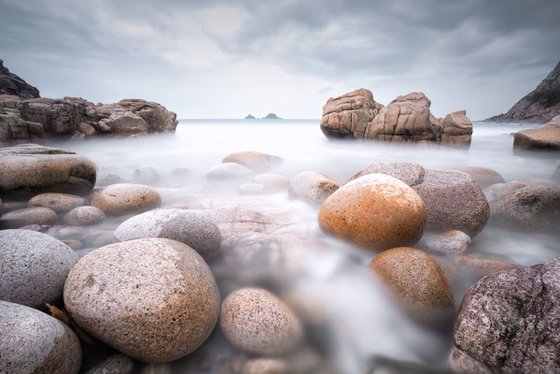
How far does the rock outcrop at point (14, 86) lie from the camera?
70.9 feet

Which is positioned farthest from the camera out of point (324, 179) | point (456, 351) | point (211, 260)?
point (324, 179)

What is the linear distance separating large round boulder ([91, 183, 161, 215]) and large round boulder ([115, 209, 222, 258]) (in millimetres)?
1885

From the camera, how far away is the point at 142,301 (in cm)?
208

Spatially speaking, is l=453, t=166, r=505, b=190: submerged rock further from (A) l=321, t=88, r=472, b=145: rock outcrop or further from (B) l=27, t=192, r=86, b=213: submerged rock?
(B) l=27, t=192, r=86, b=213: submerged rock

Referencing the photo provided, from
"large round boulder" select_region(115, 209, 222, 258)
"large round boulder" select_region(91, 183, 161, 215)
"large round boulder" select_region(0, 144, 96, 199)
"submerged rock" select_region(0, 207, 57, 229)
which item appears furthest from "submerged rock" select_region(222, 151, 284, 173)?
"large round boulder" select_region(115, 209, 222, 258)

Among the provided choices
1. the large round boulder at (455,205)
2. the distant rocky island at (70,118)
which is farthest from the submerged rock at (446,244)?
the distant rocky island at (70,118)

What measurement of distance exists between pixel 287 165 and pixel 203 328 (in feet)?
33.0

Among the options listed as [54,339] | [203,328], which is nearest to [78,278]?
[54,339]

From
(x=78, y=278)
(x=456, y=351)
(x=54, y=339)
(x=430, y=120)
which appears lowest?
(x=456, y=351)

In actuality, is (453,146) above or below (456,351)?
above

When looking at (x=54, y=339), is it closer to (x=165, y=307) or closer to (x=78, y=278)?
(x=78, y=278)

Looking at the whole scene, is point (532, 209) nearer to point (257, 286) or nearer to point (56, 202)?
point (257, 286)

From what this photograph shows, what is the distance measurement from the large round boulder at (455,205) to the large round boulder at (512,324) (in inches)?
84.3

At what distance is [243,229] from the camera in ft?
14.7
